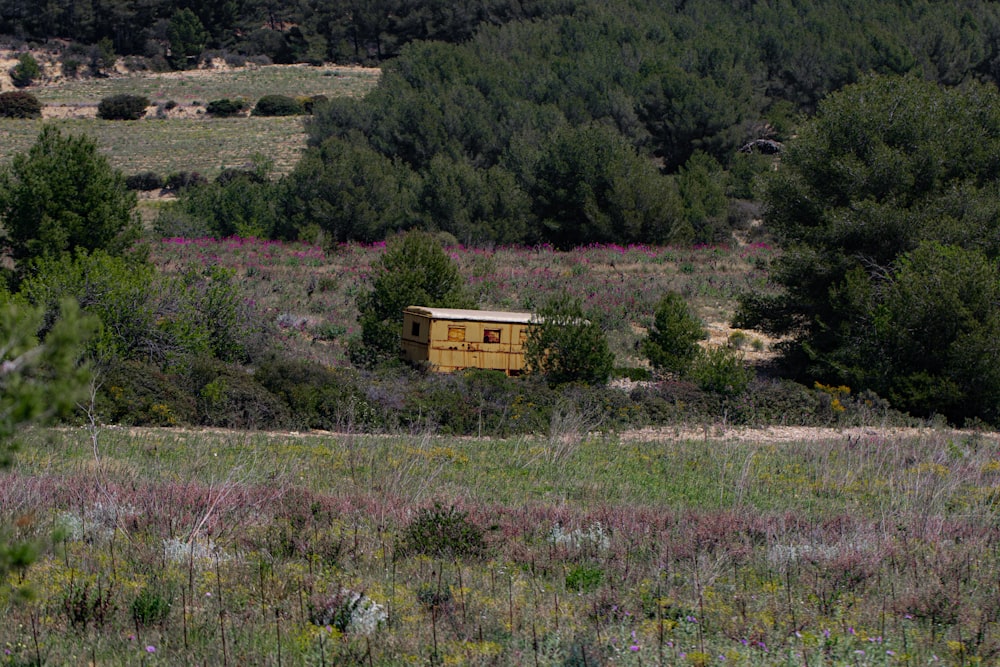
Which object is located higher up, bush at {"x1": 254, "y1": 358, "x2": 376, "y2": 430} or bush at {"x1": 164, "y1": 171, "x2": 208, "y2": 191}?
bush at {"x1": 254, "y1": 358, "x2": 376, "y2": 430}

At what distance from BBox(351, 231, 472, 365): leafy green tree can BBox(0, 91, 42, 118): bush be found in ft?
209

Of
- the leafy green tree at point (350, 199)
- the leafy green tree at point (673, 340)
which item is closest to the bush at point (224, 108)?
the leafy green tree at point (350, 199)

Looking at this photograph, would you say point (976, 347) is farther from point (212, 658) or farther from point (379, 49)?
point (379, 49)

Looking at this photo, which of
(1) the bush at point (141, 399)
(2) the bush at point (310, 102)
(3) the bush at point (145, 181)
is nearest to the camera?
(1) the bush at point (141, 399)

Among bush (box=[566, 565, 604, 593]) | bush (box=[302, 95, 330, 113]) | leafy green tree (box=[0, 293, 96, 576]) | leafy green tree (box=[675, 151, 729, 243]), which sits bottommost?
leafy green tree (box=[675, 151, 729, 243])

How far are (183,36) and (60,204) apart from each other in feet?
263

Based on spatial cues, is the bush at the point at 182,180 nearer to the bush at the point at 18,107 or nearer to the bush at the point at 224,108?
the bush at the point at 224,108

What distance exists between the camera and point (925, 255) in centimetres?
2339

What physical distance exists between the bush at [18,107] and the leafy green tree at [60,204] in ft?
196

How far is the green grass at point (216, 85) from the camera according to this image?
288 feet

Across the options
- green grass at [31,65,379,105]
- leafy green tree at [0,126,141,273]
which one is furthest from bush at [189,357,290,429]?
green grass at [31,65,379,105]

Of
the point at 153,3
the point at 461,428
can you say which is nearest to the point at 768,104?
the point at 461,428

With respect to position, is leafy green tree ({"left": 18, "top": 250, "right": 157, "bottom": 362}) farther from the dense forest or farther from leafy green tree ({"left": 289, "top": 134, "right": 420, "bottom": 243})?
the dense forest

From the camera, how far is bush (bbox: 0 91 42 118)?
7994 centimetres
